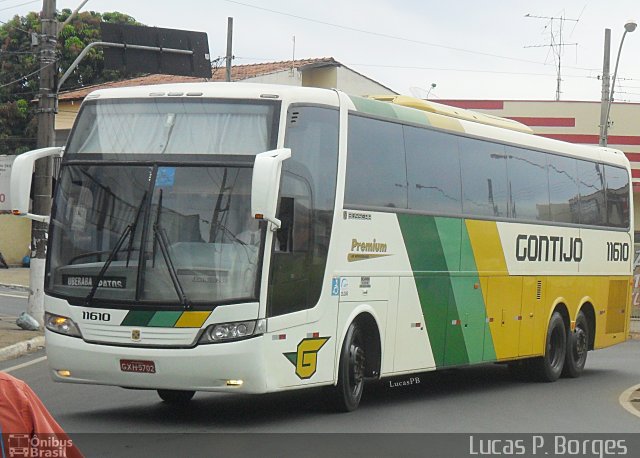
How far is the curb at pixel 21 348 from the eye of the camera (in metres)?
18.1

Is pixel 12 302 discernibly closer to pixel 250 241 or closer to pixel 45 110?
pixel 45 110

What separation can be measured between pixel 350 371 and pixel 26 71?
46.3 m

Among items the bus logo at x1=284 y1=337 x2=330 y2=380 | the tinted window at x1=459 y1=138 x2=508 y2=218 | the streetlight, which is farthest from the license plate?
the streetlight

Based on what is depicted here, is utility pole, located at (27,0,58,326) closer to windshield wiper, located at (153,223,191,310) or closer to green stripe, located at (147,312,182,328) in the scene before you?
windshield wiper, located at (153,223,191,310)

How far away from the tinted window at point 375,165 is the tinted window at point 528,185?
329cm

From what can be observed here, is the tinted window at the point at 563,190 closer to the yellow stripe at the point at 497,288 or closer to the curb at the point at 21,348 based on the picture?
the yellow stripe at the point at 497,288

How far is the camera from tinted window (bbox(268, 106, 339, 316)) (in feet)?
37.2

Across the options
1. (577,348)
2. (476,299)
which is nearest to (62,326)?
(476,299)

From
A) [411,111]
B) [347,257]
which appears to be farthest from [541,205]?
[347,257]

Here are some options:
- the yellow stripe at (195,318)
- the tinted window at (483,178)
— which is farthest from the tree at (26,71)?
the yellow stripe at (195,318)

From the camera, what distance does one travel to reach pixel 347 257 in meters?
12.4

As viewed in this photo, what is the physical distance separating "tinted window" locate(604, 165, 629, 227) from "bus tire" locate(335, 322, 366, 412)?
8.57 meters

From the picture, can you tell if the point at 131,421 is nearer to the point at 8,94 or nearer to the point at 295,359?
the point at 295,359

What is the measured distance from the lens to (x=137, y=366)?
1086 centimetres
